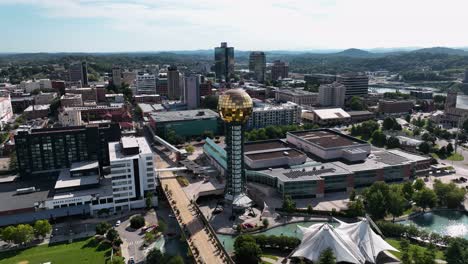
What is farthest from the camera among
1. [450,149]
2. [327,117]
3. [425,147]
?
[327,117]

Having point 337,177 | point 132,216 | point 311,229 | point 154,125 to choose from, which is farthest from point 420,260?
point 154,125

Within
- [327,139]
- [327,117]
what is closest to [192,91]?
[327,117]

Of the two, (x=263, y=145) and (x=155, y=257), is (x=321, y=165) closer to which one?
(x=263, y=145)

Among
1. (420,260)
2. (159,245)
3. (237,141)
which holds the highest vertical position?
(237,141)

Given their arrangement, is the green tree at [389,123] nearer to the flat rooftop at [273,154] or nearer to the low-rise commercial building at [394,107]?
the low-rise commercial building at [394,107]

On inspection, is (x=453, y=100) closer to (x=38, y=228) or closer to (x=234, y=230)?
(x=234, y=230)

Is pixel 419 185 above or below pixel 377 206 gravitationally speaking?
above
